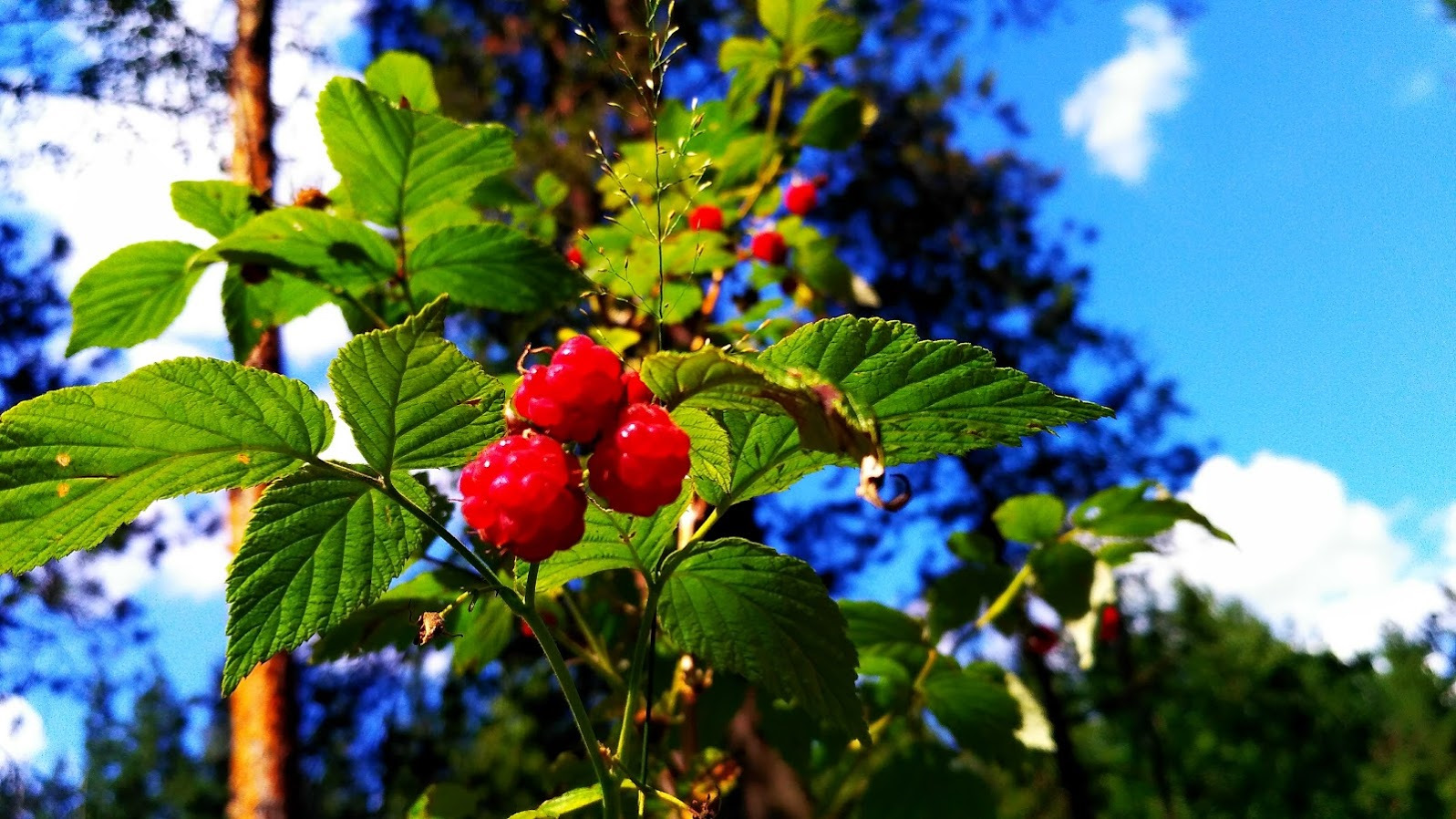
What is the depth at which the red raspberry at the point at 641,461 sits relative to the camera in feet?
1.51

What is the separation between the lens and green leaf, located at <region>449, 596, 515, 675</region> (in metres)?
1.21

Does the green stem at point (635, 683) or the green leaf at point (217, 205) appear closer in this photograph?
the green stem at point (635, 683)

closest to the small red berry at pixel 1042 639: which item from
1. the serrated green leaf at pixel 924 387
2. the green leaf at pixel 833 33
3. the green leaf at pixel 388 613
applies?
the green leaf at pixel 833 33

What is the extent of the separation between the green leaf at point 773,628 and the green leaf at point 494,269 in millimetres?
462

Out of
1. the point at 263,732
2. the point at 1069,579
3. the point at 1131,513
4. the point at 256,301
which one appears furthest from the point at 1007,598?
the point at 263,732

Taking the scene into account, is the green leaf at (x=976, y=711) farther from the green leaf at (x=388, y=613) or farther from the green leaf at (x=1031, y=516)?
the green leaf at (x=388, y=613)

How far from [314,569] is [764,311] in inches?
40.9

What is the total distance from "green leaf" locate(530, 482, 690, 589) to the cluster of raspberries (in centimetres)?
13

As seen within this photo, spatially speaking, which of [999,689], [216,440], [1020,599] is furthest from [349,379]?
[1020,599]

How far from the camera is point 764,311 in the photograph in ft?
4.89

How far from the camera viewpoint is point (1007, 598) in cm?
127

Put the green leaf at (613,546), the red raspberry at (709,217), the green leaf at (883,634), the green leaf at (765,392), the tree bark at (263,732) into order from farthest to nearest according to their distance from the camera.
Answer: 1. the tree bark at (263,732)
2. the red raspberry at (709,217)
3. the green leaf at (883,634)
4. the green leaf at (613,546)
5. the green leaf at (765,392)

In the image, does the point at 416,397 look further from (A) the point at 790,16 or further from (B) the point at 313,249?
(A) the point at 790,16

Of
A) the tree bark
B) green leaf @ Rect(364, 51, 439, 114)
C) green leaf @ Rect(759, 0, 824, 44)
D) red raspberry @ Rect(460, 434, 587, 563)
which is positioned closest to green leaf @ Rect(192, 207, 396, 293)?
green leaf @ Rect(364, 51, 439, 114)
